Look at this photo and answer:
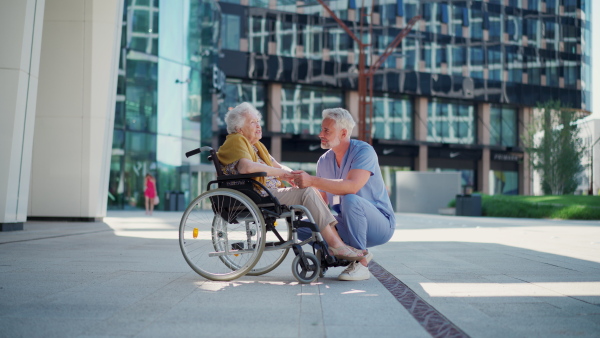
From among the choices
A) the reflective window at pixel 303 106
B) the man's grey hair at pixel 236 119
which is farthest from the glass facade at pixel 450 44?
the man's grey hair at pixel 236 119

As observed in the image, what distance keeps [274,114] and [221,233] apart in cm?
3648

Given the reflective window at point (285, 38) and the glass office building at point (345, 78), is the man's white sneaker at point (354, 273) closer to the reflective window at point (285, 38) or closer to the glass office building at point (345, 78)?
the glass office building at point (345, 78)

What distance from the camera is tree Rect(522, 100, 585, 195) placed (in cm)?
3528

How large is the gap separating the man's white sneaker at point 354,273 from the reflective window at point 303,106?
120ft

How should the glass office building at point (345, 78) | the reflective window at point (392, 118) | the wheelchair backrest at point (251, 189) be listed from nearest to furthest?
the wheelchair backrest at point (251, 189), the glass office building at point (345, 78), the reflective window at point (392, 118)

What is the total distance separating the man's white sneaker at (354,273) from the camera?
A: 569 cm

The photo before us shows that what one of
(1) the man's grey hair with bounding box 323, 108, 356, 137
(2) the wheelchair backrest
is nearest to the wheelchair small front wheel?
(2) the wheelchair backrest

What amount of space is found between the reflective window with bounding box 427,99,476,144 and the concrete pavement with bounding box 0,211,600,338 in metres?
39.4

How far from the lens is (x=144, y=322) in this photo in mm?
3695

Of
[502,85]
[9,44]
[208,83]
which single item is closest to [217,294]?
[9,44]

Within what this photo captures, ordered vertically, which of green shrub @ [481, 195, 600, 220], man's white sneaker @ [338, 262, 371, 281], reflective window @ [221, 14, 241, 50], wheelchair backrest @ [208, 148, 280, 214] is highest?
reflective window @ [221, 14, 241, 50]

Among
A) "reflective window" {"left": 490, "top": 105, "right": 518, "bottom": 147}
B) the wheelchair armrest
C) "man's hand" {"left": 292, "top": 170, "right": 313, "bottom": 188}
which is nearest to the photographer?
the wheelchair armrest

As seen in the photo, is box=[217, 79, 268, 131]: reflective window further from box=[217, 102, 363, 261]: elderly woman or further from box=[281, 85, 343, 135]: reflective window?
box=[217, 102, 363, 261]: elderly woman

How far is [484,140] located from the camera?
48.0m
